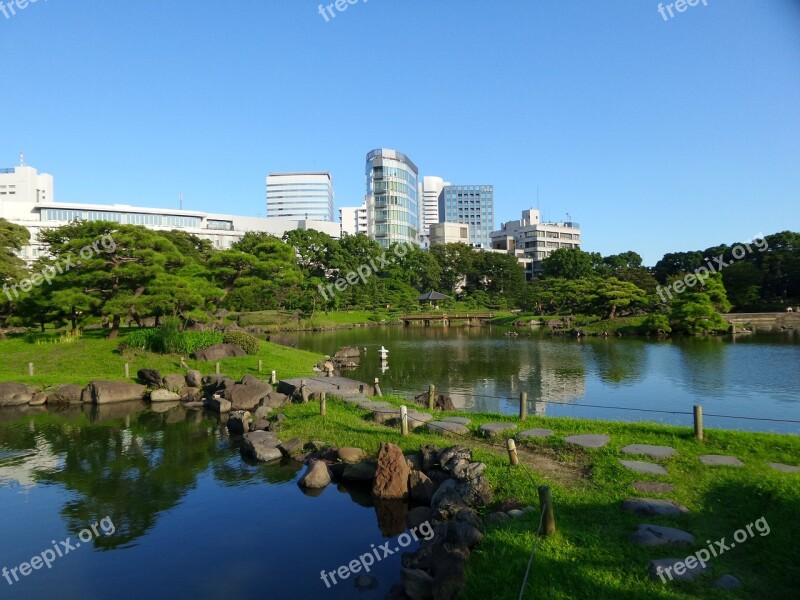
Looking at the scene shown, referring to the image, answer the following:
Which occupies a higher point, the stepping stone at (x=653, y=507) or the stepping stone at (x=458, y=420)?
the stepping stone at (x=458, y=420)

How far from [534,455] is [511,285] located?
65.6 m

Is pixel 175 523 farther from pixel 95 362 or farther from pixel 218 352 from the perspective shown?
pixel 95 362

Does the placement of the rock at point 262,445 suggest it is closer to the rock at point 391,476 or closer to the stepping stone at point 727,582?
the rock at point 391,476

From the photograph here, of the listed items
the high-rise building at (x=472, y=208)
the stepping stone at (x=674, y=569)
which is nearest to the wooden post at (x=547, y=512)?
the stepping stone at (x=674, y=569)

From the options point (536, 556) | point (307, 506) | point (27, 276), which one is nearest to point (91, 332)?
point (27, 276)

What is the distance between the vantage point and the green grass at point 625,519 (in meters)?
5.59

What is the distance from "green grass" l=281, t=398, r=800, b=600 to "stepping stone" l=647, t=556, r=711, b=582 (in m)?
0.09

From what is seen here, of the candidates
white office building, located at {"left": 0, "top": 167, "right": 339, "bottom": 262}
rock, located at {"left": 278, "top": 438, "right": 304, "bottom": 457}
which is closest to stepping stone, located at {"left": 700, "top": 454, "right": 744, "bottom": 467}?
rock, located at {"left": 278, "top": 438, "right": 304, "bottom": 457}

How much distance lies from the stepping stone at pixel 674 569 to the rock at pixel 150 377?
62.5 ft

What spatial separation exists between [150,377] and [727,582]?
20084mm

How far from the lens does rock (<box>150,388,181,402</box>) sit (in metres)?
19.5

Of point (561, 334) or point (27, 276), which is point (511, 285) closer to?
point (561, 334)

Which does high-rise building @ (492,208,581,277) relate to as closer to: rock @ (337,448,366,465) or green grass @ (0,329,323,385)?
green grass @ (0,329,323,385)

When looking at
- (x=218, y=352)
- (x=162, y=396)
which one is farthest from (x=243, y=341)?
(x=162, y=396)
